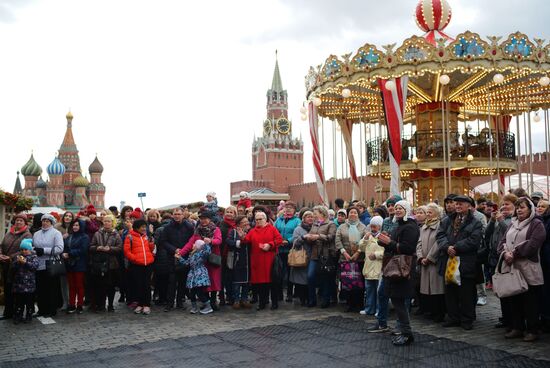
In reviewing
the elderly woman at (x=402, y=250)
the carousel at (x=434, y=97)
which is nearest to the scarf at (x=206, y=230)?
the elderly woman at (x=402, y=250)

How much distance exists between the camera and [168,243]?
884cm

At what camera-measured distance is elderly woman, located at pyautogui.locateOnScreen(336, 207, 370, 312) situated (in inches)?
318

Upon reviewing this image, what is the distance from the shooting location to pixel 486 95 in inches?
742

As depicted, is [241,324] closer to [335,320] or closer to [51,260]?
[335,320]

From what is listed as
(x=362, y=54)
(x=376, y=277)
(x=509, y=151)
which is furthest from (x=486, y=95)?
(x=376, y=277)

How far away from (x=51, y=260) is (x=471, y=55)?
40.4ft

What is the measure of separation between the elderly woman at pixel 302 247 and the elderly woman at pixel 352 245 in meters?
0.68

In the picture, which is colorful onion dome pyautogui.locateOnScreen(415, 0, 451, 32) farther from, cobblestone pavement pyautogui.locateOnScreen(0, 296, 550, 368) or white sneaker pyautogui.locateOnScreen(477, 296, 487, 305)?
cobblestone pavement pyautogui.locateOnScreen(0, 296, 550, 368)

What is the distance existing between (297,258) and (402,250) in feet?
10.1

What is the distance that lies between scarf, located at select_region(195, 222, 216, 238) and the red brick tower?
88167 mm

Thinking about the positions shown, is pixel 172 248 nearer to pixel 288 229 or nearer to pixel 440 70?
pixel 288 229

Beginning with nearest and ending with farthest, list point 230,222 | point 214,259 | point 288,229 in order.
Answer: point 214,259
point 230,222
point 288,229

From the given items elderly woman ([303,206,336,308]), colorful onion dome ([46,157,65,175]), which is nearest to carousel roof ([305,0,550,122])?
elderly woman ([303,206,336,308])

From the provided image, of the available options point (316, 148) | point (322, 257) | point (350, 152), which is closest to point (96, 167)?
point (350, 152)
